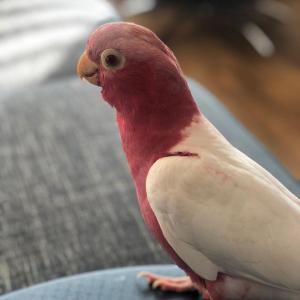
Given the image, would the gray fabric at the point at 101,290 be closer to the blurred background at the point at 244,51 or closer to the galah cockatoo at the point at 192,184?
the galah cockatoo at the point at 192,184

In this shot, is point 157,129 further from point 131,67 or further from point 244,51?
point 244,51

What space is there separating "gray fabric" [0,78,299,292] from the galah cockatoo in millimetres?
316

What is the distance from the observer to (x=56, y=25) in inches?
51.8

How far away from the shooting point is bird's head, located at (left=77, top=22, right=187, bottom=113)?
1.49 ft

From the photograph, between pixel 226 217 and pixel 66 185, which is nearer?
pixel 226 217

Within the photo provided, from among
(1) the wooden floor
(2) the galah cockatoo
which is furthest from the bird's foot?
(1) the wooden floor

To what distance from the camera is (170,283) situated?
0.63 meters

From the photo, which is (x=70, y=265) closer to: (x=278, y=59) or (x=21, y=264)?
(x=21, y=264)

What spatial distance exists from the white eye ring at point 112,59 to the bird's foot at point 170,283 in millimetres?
275

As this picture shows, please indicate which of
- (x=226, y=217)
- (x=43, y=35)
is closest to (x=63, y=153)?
(x=43, y=35)

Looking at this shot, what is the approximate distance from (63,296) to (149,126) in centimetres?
25

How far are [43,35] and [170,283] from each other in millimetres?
812

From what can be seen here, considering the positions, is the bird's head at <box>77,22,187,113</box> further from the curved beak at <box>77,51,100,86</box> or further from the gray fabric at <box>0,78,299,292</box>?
the gray fabric at <box>0,78,299,292</box>

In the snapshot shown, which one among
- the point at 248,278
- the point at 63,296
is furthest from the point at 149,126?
the point at 63,296
